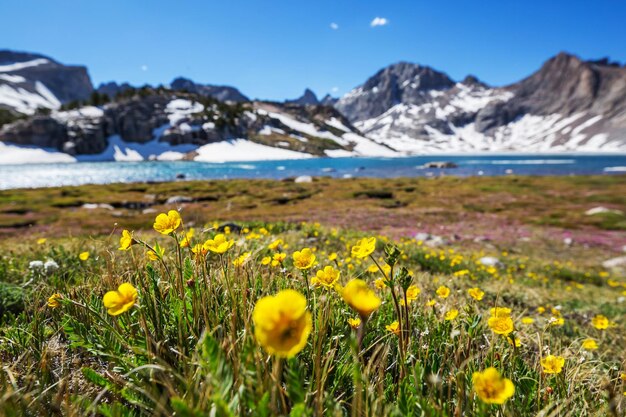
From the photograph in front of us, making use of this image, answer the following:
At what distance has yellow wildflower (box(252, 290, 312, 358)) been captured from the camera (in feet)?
3.08

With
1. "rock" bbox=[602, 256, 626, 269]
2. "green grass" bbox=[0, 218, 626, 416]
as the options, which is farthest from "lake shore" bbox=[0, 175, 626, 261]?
"green grass" bbox=[0, 218, 626, 416]

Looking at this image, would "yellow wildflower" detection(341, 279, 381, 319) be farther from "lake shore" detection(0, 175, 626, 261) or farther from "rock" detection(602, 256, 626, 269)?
"rock" detection(602, 256, 626, 269)

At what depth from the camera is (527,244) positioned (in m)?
17.0

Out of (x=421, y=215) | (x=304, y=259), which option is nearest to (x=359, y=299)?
(x=304, y=259)

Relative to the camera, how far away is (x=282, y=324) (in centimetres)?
97

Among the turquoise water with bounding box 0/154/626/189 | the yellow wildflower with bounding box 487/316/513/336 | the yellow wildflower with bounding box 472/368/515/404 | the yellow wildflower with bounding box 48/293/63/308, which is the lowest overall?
the turquoise water with bounding box 0/154/626/189

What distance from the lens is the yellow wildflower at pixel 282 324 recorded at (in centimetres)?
94

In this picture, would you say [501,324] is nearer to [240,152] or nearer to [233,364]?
[233,364]

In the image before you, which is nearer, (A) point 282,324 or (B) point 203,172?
(A) point 282,324

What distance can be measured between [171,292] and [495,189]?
4600 centimetres

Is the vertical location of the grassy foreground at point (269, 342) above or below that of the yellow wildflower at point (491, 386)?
below

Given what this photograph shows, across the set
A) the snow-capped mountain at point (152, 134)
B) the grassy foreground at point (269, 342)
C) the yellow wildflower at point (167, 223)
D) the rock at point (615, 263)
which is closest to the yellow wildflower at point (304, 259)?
the grassy foreground at point (269, 342)

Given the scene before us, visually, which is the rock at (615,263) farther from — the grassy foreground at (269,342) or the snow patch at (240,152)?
the snow patch at (240,152)

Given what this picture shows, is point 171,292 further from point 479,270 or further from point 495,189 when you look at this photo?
point 495,189
